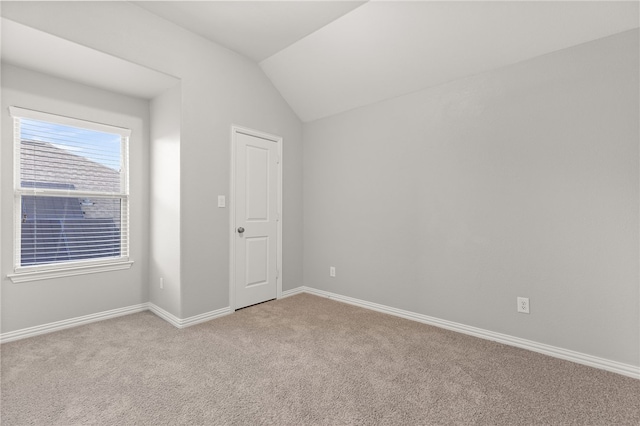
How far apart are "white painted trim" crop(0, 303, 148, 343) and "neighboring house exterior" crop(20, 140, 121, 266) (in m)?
0.58

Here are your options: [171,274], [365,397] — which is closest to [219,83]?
[171,274]

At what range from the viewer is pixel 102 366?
217 centimetres

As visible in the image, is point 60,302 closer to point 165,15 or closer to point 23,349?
point 23,349

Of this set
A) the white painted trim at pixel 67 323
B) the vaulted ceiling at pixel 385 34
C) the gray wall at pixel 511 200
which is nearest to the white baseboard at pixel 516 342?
the gray wall at pixel 511 200

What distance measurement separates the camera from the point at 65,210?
115 inches

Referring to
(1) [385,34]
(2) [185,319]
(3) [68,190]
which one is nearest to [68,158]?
(3) [68,190]

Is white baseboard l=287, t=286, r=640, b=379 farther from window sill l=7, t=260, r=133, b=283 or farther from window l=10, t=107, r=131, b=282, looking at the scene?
window l=10, t=107, r=131, b=282

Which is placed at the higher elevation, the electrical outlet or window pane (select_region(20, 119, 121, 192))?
window pane (select_region(20, 119, 121, 192))

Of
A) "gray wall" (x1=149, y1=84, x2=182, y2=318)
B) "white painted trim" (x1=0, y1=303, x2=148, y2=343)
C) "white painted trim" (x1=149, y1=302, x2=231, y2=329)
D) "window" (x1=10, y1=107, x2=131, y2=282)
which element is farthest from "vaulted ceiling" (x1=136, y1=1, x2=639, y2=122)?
"white painted trim" (x1=0, y1=303, x2=148, y2=343)

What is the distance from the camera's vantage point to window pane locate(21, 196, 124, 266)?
273cm

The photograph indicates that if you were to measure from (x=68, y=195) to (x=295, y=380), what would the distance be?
277cm

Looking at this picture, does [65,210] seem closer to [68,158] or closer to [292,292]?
[68,158]

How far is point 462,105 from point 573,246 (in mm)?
1484

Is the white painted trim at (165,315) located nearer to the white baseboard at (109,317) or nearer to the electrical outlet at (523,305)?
the white baseboard at (109,317)
